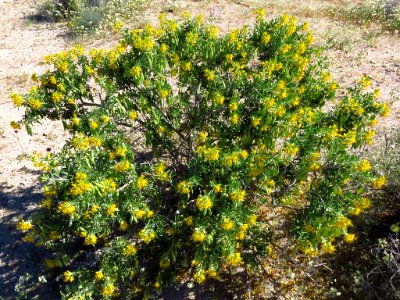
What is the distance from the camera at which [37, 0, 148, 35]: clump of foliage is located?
10414 millimetres

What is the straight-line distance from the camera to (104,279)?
124 inches

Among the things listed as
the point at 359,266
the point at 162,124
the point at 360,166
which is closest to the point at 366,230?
the point at 359,266

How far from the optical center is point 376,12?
9.86m

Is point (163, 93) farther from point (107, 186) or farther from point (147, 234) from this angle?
point (147, 234)

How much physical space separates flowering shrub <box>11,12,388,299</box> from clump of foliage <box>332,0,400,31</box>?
6.74m

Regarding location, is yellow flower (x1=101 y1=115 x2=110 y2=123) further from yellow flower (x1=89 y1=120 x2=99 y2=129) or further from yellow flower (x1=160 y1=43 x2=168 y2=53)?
yellow flower (x1=160 y1=43 x2=168 y2=53)

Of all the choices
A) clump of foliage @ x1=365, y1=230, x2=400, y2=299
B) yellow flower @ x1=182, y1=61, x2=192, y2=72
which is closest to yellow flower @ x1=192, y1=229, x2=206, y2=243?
yellow flower @ x1=182, y1=61, x2=192, y2=72

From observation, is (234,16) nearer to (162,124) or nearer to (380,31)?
(380,31)

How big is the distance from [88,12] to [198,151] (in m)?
8.95

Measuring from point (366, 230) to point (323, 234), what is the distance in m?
2.00

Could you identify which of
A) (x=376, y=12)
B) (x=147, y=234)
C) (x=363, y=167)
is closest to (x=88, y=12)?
(x=376, y=12)

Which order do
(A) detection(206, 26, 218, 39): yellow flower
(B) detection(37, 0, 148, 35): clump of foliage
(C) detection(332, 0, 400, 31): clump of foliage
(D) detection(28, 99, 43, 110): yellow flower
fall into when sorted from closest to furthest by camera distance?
(D) detection(28, 99, 43, 110): yellow flower
(A) detection(206, 26, 218, 39): yellow flower
(C) detection(332, 0, 400, 31): clump of foliage
(B) detection(37, 0, 148, 35): clump of foliage

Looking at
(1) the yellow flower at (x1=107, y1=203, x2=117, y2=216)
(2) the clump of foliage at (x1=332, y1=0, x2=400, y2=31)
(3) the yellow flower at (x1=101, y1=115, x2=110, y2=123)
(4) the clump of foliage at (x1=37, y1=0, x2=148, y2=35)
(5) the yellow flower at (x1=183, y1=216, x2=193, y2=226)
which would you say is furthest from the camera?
(4) the clump of foliage at (x1=37, y1=0, x2=148, y2=35)

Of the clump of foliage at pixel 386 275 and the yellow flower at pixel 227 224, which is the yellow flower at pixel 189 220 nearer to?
the yellow flower at pixel 227 224
